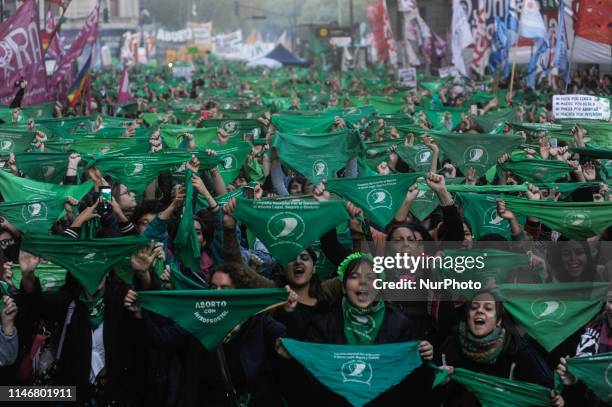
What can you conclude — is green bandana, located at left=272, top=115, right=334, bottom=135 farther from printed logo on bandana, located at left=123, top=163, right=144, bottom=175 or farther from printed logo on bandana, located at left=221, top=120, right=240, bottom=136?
printed logo on bandana, located at left=123, top=163, right=144, bottom=175

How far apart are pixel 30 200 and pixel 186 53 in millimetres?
81283

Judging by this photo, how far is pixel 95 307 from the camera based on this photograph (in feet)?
21.9

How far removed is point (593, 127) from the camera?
12625mm

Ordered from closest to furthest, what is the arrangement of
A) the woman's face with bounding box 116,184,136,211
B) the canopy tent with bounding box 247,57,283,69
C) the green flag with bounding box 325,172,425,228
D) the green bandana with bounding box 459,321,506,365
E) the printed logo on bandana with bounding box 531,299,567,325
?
the green bandana with bounding box 459,321,506,365 → the printed logo on bandana with bounding box 531,299,567,325 → the green flag with bounding box 325,172,425,228 → the woman's face with bounding box 116,184,136,211 → the canopy tent with bounding box 247,57,283,69

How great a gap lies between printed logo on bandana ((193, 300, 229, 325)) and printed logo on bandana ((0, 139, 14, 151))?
24.9 feet

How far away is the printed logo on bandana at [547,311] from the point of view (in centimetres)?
611

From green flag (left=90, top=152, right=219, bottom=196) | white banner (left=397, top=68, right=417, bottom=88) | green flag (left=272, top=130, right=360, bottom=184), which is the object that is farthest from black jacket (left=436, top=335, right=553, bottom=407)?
white banner (left=397, top=68, right=417, bottom=88)

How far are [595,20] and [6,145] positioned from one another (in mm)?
10760

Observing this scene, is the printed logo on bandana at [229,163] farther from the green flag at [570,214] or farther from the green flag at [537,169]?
the green flag at [570,214]

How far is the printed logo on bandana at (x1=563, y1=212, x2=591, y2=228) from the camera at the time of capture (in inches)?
300

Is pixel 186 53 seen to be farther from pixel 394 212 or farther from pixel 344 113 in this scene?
pixel 394 212

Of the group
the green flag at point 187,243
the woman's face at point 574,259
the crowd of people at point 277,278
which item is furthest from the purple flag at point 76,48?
the woman's face at point 574,259

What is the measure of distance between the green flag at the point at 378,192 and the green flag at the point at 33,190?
217 cm

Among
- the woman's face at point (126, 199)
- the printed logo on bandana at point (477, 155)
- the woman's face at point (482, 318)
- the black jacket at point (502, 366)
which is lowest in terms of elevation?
the woman's face at point (126, 199)
